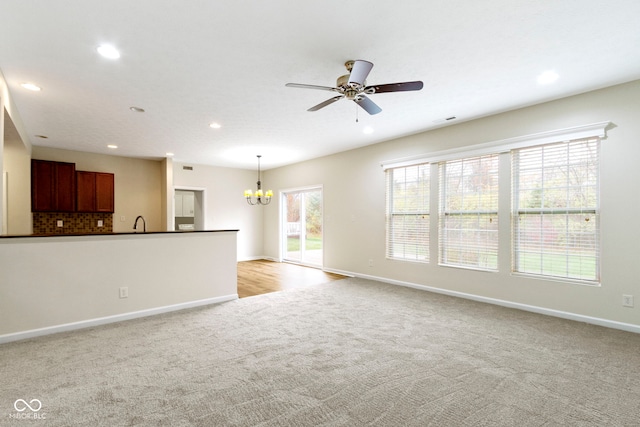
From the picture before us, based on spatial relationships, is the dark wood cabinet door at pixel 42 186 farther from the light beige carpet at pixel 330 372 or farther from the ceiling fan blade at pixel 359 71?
the ceiling fan blade at pixel 359 71

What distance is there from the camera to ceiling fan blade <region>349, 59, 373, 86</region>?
7.87ft

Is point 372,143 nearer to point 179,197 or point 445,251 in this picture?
point 445,251

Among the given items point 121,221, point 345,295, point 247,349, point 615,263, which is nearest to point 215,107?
point 247,349

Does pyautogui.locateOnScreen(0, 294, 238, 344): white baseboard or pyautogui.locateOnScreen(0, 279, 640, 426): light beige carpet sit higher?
pyautogui.locateOnScreen(0, 294, 238, 344): white baseboard

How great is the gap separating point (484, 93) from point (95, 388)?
478 cm

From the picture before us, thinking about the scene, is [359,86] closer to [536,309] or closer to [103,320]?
[536,309]

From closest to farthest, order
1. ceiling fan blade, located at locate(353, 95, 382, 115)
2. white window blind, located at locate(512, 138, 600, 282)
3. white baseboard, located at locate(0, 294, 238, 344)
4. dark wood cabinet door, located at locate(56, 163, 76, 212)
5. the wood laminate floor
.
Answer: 1. ceiling fan blade, located at locate(353, 95, 382, 115)
2. white baseboard, located at locate(0, 294, 238, 344)
3. white window blind, located at locate(512, 138, 600, 282)
4. the wood laminate floor
5. dark wood cabinet door, located at locate(56, 163, 76, 212)

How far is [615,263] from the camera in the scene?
135 inches

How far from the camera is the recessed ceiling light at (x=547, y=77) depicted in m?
3.12

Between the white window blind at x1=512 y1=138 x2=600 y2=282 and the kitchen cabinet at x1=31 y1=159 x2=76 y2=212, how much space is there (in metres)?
7.98

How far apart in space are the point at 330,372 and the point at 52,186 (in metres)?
6.57

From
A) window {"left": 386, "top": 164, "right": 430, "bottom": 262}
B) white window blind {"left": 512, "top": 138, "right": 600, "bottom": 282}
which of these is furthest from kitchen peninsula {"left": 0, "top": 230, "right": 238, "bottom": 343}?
white window blind {"left": 512, "top": 138, "right": 600, "bottom": 282}

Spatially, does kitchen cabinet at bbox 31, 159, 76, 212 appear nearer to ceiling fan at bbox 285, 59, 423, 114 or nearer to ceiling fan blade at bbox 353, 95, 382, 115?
ceiling fan at bbox 285, 59, 423, 114

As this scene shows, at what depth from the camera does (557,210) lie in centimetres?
385
